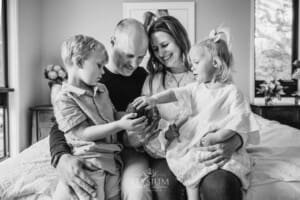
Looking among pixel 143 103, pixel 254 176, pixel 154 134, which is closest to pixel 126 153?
pixel 154 134

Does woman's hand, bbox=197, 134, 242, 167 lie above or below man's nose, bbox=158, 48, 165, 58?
below

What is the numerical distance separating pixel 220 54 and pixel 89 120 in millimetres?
530

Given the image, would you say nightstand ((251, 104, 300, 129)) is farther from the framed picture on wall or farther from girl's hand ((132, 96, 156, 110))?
girl's hand ((132, 96, 156, 110))

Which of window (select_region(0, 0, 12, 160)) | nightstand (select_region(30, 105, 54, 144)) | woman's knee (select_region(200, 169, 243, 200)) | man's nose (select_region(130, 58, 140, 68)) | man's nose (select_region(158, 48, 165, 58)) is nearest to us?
woman's knee (select_region(200, 169, 243, 200))

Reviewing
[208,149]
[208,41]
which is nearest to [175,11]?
[208,41]

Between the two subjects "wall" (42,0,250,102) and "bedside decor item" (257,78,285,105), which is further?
"wall" (42,0,250,102)

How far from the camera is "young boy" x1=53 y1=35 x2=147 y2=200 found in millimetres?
1036

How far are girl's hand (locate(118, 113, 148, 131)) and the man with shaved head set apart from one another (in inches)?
Result: 0.8

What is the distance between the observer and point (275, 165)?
1222 mm

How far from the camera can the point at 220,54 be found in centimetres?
124

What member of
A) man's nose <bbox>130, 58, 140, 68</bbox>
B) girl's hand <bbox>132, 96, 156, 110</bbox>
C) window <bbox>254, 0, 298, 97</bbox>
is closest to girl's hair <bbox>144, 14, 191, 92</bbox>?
man's nose <bbox>130, 58, 140, 68</bbox>

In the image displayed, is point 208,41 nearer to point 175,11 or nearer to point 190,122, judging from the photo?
point 190,122

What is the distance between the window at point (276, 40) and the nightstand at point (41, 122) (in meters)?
2.62

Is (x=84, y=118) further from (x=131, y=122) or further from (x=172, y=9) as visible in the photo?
(x=172, y=9)
